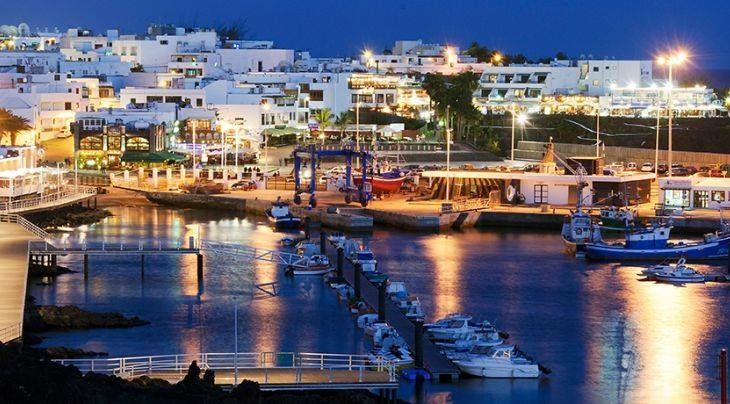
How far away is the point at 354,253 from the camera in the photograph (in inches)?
1121

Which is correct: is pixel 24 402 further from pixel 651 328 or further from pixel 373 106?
pixel 373 106

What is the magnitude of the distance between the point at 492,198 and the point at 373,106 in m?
25.0

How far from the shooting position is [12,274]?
22750mm

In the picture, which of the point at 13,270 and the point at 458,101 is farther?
the point at 458,101

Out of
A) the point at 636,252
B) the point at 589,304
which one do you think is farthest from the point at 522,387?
the point at 636,252

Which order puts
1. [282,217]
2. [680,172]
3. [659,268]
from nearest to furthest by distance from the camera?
[659,268] → [282,217] → [680,172]

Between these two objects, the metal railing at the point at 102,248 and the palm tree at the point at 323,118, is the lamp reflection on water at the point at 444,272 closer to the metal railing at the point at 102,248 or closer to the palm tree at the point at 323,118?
the metal railing at the point at 102,248

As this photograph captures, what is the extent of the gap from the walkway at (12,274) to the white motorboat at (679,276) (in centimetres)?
1090

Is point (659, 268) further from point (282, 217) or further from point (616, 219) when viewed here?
point (282, 217)

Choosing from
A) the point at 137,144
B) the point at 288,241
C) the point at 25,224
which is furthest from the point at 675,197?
the point at 137,144

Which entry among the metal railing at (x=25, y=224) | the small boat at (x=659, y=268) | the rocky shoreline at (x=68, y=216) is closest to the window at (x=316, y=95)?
the rocky shoreline at (x=68, y=216)

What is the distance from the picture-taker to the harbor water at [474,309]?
19500 mm

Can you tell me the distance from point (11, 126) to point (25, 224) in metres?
17.2

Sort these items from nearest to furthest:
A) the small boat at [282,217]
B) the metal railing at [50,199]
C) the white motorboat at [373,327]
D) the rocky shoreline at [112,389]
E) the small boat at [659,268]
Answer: the rocky shoreline at [112,389]
the white motorboat at [373,327]
the small boat at [659,268]
the metal railing at [50,199]
the small boat at [282,217]
